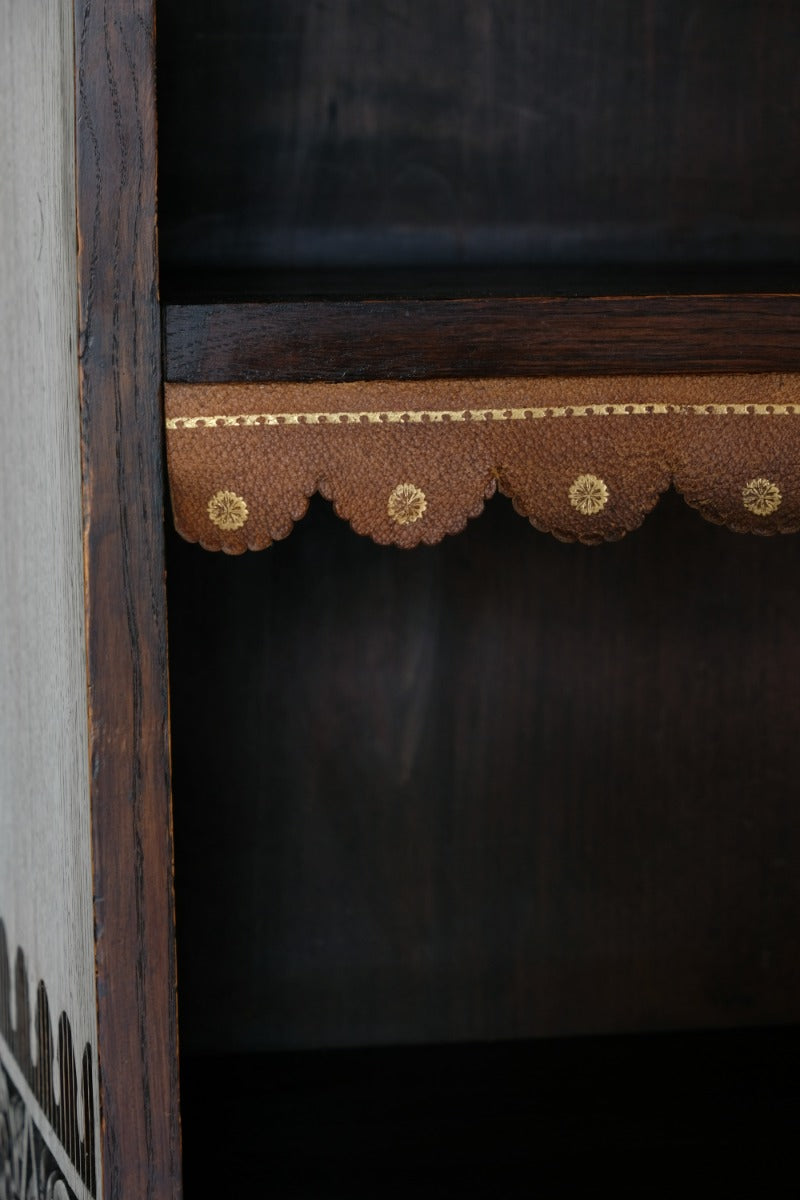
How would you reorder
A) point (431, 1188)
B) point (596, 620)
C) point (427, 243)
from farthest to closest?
1. point (596, 620)
2. point (427, 243)
3. point (431, 1188)

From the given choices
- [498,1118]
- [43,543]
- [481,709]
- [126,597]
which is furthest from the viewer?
[481,709]

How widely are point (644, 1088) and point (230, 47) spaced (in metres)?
1.01

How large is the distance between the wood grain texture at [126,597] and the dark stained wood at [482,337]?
4 cm

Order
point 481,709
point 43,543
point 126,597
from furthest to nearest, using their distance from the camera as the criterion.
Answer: point 481,709, point 43,543, point 126,597

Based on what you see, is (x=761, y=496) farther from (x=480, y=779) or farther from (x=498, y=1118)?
(x=498, y=1118)

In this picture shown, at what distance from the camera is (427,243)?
123cm

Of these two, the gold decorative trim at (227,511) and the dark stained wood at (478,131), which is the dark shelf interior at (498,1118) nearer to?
the gold decorative trim at (227,511)

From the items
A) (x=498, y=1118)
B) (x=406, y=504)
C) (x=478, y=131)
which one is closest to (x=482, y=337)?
(x=406, y=504)

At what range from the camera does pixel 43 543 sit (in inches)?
38.5

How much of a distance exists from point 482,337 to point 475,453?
2.9 inches

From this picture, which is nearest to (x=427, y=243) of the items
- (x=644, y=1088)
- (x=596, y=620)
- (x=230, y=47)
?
(x=230, y=47)

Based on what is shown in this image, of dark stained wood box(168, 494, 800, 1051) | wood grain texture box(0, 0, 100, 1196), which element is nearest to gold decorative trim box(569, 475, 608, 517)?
wood grain texture box(0, 0, 100, 1196)

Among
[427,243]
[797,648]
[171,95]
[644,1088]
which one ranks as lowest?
[644,1088]

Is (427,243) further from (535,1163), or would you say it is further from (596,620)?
(535,1163)
